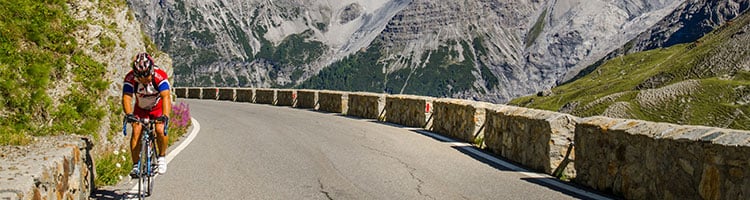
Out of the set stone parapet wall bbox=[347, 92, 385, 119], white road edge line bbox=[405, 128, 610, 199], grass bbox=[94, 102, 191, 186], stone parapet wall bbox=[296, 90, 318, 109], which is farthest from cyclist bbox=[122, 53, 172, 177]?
stone parapet wall bbox=[296, 90, 318, 109]

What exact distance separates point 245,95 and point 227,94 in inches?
154

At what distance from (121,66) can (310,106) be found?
853 inches

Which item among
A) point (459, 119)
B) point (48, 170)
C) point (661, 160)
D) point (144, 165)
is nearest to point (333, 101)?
point (459, 119)

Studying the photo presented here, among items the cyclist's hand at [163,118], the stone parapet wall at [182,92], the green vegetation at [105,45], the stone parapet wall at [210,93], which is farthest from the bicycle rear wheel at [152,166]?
the stone parapet wall at [182,92]

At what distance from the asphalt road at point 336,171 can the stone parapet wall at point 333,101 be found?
478 inches

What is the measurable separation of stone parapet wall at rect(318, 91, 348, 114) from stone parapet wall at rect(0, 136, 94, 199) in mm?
21099

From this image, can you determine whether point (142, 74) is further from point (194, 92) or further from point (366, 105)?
point (194, 92)

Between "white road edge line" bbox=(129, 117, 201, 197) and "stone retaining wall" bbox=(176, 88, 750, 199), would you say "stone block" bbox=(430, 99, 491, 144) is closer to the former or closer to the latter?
"stone retaining wall" bbox=(176, 88, 750, 199)

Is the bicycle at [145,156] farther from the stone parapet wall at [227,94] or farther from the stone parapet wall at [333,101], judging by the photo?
the stone parapet wall at [227,94]

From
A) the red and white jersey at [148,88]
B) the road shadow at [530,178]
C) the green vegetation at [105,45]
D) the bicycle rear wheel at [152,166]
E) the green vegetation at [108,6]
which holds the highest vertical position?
the green vegetation at [108,6]

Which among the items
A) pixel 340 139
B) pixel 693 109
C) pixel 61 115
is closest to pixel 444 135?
pixel 340 139

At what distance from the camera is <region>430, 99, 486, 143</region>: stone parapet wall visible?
1598 centimetres

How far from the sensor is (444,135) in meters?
18.2

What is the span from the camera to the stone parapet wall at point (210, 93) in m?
49.1
